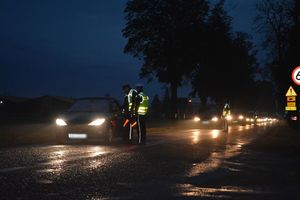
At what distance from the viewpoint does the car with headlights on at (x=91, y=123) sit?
54.9ft

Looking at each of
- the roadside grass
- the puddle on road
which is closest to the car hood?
the roadside grass

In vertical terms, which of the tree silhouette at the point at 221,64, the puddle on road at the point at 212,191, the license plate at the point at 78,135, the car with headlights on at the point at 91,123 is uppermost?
the tree silhouette at the point at 221,64

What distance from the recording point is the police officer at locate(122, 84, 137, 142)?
658 inches

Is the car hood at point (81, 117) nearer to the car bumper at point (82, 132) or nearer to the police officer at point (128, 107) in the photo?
the car bumper at point (82, 132)

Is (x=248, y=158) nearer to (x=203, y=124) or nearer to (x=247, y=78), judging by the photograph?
(x=203, y=124)

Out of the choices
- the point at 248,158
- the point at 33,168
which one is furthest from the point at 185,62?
the point at 33,168

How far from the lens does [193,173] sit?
9.36m

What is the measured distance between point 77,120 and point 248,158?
6.37 meters

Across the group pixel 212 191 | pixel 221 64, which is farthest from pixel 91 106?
pixel 221 64

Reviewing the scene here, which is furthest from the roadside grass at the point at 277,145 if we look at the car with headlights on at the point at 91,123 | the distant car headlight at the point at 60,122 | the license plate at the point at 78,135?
the distant car headlight at the point at 60,122

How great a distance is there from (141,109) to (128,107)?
428mm

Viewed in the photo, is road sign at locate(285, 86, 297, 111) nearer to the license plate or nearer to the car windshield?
the car windshield

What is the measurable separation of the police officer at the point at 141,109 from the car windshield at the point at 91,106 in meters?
1.22

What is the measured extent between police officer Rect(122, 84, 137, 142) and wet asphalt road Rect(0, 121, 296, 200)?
4.06m
